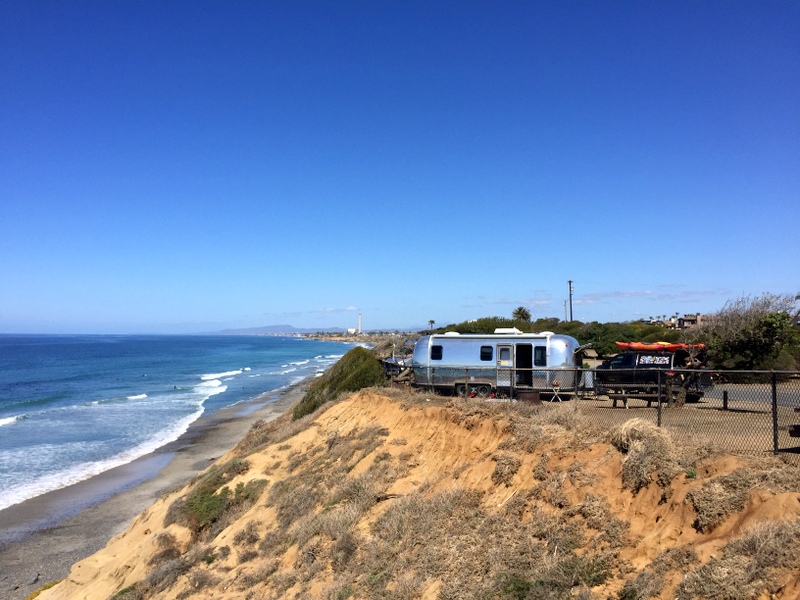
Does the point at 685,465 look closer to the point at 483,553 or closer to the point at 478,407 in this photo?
the point at 483,553

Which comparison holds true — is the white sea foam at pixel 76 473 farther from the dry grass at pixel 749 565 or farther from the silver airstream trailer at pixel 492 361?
the dry grass at pixel 749 565

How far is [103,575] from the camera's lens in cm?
1352

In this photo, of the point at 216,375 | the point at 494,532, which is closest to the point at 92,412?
the point at 216,375

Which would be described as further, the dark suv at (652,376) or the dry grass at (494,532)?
the dark suv at (652,376)

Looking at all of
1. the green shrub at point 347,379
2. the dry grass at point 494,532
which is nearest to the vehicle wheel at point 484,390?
the dry grass at point 494,532

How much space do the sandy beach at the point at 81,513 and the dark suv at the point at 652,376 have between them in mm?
16471

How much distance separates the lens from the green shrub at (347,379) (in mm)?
24500

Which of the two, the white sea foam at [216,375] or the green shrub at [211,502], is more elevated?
the green shrub at [211,502]

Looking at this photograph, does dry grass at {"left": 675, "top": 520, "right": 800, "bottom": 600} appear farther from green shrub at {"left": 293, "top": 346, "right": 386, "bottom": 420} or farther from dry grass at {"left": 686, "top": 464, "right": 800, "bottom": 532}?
green shrub at {"left": 293, "top": 346, "right": 386, "bottom": 420}

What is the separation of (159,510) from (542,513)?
12505 millimetres

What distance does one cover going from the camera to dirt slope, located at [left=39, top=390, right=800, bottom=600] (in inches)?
235

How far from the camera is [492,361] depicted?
1873 cm

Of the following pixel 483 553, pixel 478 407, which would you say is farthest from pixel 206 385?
pixel 483 553

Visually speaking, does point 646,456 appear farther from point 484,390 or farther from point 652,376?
point 484,390
